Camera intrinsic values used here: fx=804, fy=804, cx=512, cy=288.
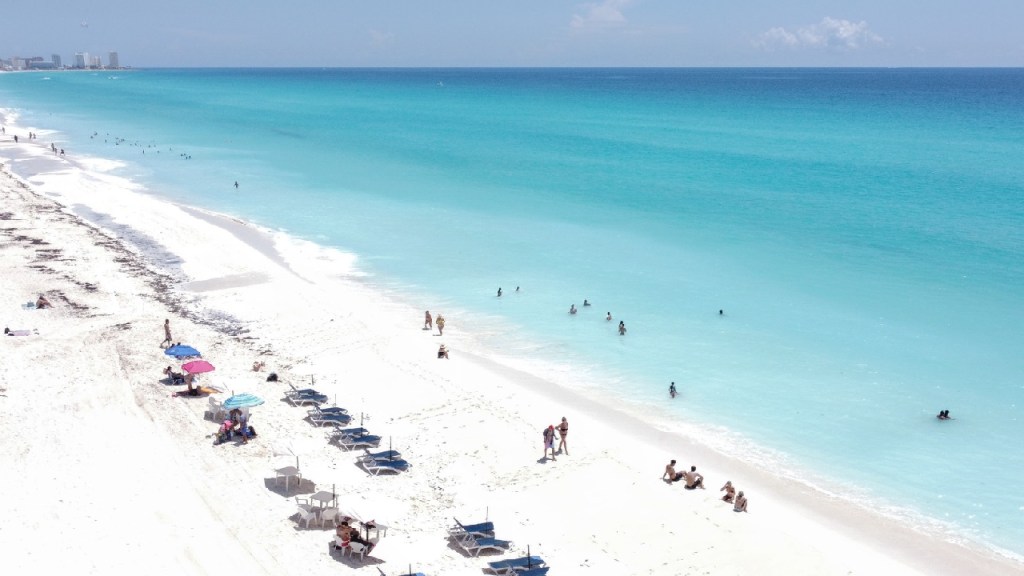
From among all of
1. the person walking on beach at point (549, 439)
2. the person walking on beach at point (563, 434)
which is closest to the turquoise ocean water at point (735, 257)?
the person walking on beach at point (563, 434)

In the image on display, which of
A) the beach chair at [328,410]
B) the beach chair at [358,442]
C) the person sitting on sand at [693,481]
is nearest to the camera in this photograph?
the person sitting on sand at [693,481]

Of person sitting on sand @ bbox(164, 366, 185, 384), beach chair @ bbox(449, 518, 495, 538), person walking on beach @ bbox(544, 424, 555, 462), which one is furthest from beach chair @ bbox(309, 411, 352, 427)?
beach chair @ bbox(449, 518, 495, 538)

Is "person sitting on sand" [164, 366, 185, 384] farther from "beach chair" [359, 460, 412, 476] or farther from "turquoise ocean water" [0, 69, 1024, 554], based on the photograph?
"turquoise ocean water" [0, 69, 1024, 554]

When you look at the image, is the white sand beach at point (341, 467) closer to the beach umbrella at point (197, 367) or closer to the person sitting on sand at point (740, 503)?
the person sitting on sand at point (740, 503)

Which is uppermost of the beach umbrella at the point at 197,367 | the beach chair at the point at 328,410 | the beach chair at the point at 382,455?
the beach umbrella at the point at 197,367

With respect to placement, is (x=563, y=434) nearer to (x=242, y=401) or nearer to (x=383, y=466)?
(x=383, y=466)

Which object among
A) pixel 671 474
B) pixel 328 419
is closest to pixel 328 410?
pixel 328 419

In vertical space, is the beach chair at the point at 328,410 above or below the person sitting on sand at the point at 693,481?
above
